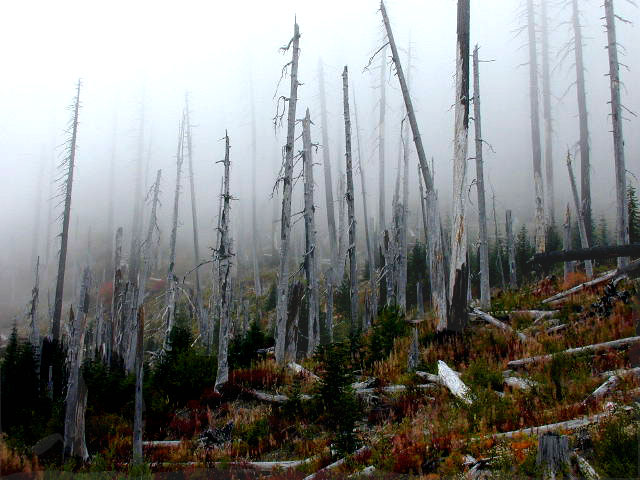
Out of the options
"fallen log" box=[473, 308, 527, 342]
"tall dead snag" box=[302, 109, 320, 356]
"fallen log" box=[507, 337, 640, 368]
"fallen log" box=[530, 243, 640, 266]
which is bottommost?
"fallen log" box=[507, 337, 640, 368]

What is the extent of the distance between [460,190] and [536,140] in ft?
55.1

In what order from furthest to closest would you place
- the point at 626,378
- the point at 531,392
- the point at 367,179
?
the point at 367,179 → the point at 531,392 → the point at 626,378

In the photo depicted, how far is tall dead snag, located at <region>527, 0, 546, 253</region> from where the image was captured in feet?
57.0

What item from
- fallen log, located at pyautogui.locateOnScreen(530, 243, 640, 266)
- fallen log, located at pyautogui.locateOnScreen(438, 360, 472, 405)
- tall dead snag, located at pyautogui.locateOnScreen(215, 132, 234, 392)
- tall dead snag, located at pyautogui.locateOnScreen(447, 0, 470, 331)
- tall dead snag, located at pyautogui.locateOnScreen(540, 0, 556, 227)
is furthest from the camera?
tall dead snag, located at pyautogui.locateOnScreen(540, 0, 556, 227)

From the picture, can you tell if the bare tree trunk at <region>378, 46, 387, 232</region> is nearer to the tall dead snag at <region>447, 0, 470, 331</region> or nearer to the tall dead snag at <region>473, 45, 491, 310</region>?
the tall dead snag at <region>473, 45, 491, 310</region>

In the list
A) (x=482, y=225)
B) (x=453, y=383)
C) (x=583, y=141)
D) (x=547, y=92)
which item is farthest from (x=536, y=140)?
(x=453, y=383)

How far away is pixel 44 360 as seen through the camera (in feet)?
50.4

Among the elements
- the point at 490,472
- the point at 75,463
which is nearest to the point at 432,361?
the point at 490,472

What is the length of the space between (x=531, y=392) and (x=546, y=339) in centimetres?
220

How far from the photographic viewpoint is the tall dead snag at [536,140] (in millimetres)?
17388

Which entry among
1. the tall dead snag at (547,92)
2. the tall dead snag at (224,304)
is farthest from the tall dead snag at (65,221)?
the tall dead snag at (547,92)

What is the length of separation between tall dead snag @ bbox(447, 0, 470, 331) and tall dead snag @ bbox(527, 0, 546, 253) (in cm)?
807

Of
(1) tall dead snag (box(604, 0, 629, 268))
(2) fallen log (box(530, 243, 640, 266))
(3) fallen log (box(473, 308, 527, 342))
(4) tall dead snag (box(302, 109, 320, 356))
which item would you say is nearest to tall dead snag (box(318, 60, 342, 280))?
(4) tall dead snag (box(302, 109, 320, 356))

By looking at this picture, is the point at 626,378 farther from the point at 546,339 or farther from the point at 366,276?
the point at 366,276
